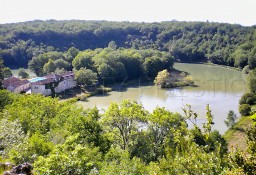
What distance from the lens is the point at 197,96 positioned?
1618 inches

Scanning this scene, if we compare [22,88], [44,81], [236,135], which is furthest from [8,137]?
[22,88]

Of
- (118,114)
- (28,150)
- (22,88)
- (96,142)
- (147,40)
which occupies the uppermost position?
(147,40)

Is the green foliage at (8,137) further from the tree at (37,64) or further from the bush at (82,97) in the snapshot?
the tree at (37,64)

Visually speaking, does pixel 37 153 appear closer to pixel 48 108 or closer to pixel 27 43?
pixel 48 108

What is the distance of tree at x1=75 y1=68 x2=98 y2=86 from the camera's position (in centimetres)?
4644

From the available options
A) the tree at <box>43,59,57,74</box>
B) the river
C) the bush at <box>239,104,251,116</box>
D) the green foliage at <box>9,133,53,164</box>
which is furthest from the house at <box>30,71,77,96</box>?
the green foliage at <box>9,133,53,164</box>

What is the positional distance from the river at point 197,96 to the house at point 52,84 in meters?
6.04

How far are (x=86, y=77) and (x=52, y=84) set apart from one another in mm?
5149

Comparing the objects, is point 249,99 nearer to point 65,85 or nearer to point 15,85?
point 65,85

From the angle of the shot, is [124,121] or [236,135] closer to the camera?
[124,121]

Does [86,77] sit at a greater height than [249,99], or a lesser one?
greater

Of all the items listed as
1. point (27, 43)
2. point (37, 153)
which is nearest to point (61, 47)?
point (27, 43)

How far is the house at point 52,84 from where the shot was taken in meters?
42.9

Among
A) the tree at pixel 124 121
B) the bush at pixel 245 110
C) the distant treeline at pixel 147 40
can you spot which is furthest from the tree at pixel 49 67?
the tree at pixel 124 121
